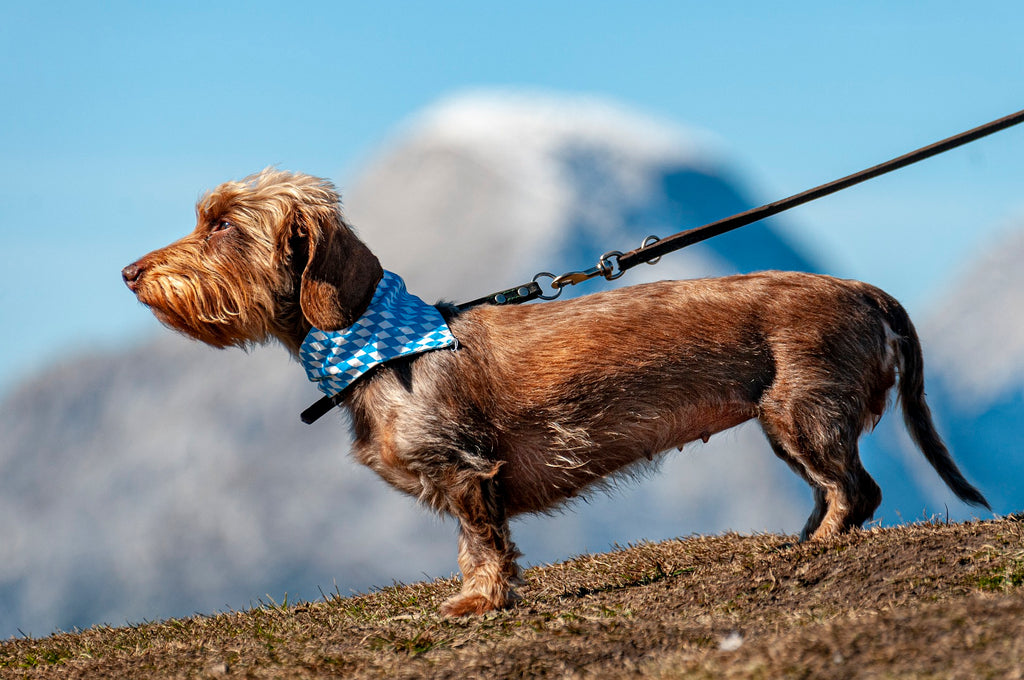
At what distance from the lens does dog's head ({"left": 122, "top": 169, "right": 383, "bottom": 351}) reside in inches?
221

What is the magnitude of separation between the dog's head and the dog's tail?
3.26m

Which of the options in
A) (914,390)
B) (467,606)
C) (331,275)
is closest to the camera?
(467,606)

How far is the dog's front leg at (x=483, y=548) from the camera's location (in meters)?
5.55

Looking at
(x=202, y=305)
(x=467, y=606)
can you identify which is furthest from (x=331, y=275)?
(x=467, y=606)

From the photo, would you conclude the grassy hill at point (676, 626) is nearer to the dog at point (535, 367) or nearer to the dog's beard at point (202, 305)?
the dog at point (535, 367)

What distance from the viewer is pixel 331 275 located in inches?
220

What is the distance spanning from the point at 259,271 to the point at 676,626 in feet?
9.80

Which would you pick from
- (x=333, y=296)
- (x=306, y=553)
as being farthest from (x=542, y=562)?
(x=306, y=553)

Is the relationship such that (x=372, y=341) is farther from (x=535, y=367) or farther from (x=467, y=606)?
(x=467, y=606)

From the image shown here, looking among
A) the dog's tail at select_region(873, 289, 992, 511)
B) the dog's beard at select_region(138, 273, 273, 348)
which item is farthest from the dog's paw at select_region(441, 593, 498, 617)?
the dog's tail at select_region(873, 289, 992, 511)

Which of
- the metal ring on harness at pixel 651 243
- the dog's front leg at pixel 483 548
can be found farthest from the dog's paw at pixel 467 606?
the metal ring on harness at pixel 651 243

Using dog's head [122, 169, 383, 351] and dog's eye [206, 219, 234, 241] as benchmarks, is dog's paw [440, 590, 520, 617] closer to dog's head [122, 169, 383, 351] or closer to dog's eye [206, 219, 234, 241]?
dog's head [122, 169, 383, 351]

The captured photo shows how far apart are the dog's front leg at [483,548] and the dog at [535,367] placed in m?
0.01

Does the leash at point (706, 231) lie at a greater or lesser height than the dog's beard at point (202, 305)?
lesser
